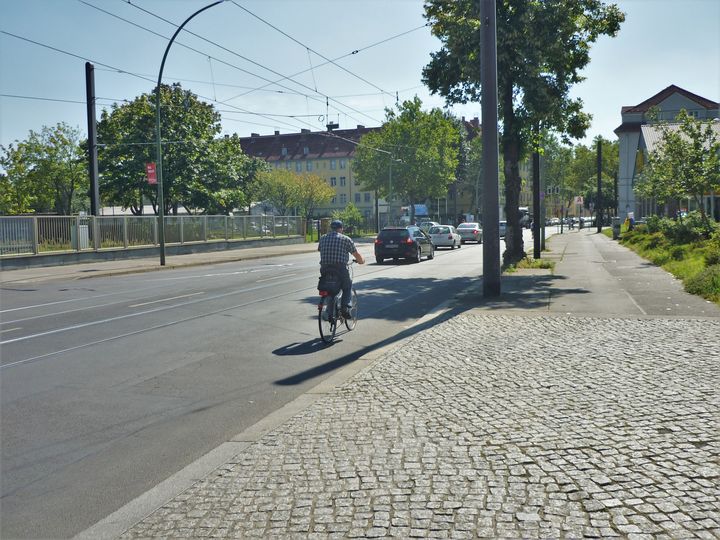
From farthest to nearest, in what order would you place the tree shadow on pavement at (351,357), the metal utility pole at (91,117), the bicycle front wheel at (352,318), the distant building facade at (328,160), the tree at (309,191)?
1. the distant building facade at (328,160)
2. the tree at (309,191)
3. the metal utility pole at (91,117)
4. the bicycle front wheel at (352,318)
5. the tree shadow on pavement at (351,357)

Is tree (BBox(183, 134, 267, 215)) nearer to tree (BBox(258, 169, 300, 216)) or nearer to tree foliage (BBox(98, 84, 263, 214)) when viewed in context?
tree foliage (BBox(98, 84, 263, 214))

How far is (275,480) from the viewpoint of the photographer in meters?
4.23

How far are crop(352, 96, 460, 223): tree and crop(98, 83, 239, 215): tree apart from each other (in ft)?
106

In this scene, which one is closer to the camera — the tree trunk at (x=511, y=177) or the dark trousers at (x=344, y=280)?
the dark trousers at (x=344, y=280)

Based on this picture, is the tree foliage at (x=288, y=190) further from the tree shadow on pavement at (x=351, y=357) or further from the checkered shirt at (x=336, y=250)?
the checkered shirt at (x=336, y=250)

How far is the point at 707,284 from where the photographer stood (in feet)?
45.8

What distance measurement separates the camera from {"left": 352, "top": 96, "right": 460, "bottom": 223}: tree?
80000 millimetres

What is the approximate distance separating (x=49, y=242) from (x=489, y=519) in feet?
90.5

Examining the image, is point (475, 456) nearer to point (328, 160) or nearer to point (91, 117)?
point (91, 117)

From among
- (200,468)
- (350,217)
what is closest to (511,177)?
(200,468)

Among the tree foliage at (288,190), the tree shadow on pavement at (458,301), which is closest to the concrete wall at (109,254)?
the tree shadow on pavement at (458,301)

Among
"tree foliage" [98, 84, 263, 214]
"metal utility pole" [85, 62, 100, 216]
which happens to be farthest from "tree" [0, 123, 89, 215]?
"metal utility pole" [85, 62, 100, 216]

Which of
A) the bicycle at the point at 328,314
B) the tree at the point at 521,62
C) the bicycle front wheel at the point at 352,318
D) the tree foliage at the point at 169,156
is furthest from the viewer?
the tree foliage at the point at 169,156

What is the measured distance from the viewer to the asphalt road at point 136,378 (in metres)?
4.50
